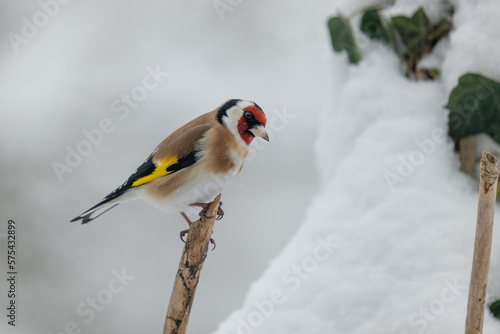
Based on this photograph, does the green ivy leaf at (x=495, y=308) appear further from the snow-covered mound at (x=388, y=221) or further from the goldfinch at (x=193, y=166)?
the goldfinch at (x=193, y=166)

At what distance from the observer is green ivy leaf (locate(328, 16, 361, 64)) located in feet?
5.05

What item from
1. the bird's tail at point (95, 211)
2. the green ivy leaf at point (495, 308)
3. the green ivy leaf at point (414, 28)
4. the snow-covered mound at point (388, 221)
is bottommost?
the green ivy leaf at point (495, 308)

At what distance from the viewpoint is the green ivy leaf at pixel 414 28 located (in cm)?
145

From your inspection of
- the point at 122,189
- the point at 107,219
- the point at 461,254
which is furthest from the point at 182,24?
the point at 461,254

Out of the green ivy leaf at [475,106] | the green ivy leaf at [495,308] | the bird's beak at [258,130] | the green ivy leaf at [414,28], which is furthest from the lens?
Answer: the green ivy leaf at [414,28]

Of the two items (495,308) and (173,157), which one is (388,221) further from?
(173,157)

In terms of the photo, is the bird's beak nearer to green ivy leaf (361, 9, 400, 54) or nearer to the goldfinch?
the goldfinch

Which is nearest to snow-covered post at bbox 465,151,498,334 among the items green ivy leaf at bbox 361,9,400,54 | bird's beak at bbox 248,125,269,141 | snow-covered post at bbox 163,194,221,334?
bird's beak at bbox 248,125,269,141

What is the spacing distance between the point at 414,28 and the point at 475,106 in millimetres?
291

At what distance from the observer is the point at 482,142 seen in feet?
4.55

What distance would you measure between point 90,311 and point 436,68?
177 cm

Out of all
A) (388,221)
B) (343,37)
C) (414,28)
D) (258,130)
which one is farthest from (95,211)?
(414,28)

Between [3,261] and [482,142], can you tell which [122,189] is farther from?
[3,261]

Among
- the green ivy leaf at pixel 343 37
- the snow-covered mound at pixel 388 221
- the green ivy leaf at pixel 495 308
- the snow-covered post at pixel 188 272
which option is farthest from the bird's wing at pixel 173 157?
the green ivy leaf at pixel 495 308
